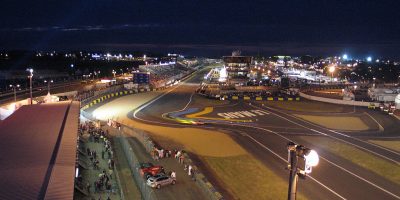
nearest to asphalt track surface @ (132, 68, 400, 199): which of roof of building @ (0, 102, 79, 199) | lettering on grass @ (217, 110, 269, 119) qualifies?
Result: lettering on grass @ (217, 110, 269, 119)

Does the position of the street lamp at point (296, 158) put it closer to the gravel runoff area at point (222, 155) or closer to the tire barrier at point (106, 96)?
the gravel runoff area at point (222, 155)

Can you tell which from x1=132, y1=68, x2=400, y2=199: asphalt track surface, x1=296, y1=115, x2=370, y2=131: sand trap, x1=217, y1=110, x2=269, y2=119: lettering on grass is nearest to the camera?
x1=132, y1=68, x2=400, y2=199: asphalt track surface

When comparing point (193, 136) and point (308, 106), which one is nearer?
point (193, 136)

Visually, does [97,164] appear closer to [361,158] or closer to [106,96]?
[361,158]

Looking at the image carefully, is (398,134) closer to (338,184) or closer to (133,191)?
(338,184)

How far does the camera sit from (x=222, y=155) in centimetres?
3066

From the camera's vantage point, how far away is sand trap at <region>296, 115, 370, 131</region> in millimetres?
44056

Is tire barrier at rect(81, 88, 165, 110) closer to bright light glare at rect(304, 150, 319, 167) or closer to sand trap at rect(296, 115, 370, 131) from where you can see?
sand trap at rect(296, 115, 370, 131)

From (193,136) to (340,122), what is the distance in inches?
796

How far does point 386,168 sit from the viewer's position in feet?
91.9

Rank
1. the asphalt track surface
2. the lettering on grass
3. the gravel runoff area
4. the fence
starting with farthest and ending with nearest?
1. the lettering on grass
2. the asphalt track surface
3. the gravel runoff area
4. the fence

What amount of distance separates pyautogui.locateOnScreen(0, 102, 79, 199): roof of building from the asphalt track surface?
44.2 ft

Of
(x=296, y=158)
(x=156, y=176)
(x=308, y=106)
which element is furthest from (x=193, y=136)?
(x=308, y=106)

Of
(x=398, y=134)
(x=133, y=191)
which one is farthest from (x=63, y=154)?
(x=398, y=134)
